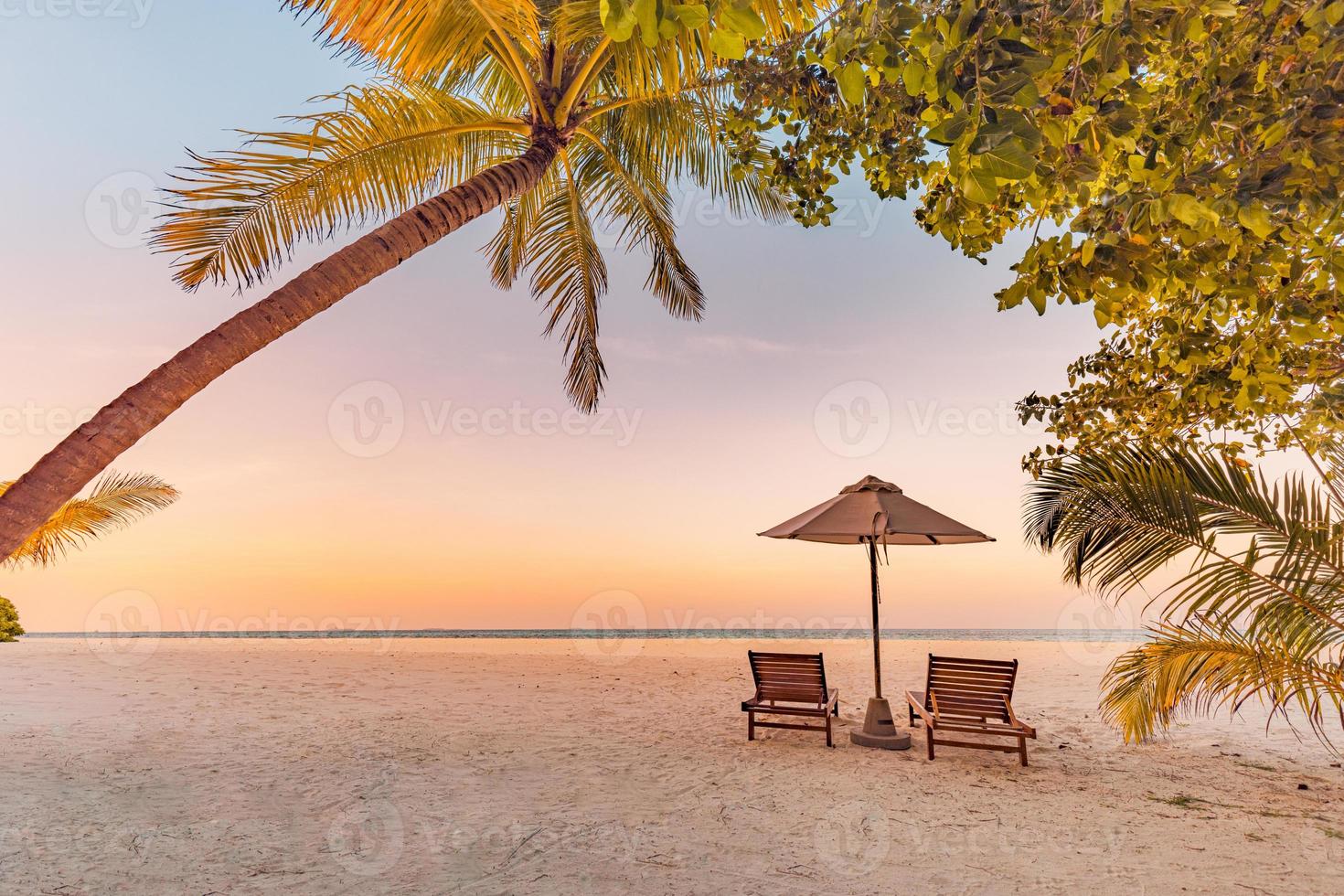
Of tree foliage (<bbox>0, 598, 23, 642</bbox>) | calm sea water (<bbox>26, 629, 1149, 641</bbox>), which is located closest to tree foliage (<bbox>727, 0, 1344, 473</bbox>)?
tree foliage (<bbox>0, 598, 23, 642</bbox>)

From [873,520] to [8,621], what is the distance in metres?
22.5

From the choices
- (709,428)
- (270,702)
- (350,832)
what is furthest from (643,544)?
(350,832)

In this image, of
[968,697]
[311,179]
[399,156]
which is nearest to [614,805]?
[968,697]

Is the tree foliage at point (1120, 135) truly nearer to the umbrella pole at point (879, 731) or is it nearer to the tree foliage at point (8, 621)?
the umbrella pole at point (879, 731)

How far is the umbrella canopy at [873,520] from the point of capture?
231 inches

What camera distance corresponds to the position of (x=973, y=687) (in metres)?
5.85

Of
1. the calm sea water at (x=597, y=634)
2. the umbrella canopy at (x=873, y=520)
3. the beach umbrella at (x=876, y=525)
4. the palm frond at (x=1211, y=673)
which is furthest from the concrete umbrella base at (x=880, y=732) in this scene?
the calm sea water at (x=597, y=634)

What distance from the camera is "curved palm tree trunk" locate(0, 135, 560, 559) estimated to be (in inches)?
116

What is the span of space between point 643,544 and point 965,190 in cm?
2065

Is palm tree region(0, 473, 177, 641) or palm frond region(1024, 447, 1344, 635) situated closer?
palm frond region(1024, 447, 1344, 635)

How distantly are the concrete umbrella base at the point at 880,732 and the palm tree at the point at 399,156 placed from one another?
484cm

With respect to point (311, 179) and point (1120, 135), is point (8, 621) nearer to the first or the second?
point (311, 179)

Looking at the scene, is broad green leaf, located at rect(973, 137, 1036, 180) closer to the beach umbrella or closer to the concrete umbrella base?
the beach umbrella

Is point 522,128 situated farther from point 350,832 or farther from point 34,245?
point 34,245
